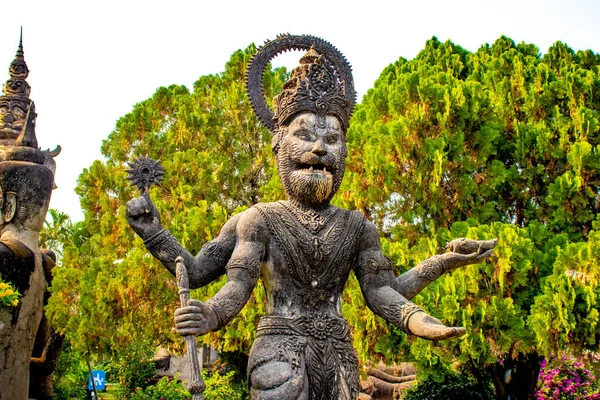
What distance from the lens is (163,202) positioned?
13.8 m

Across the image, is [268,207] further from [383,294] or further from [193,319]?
[193,319]

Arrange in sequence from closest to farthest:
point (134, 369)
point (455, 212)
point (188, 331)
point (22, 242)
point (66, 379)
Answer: point (188, 331)
point (22, 242)
point (455, 212)
point (66, 379)
point (134, 369)

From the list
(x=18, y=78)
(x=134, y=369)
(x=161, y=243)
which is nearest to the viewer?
(x=161, y=243)

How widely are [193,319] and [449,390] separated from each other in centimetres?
1057

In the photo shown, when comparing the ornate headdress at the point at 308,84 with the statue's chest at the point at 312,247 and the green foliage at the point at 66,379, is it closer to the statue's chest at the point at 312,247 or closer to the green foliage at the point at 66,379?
the statue's chest at the point at 312,247

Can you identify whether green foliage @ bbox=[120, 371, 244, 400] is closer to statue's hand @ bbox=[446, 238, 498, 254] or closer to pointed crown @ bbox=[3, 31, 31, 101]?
pointed crown @ bbox=[3, 31, 31, 101]

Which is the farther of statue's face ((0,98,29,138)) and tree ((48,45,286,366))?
tree ((48,45,286,366))

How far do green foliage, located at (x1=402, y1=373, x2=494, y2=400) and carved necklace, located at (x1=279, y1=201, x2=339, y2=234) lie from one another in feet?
30.1

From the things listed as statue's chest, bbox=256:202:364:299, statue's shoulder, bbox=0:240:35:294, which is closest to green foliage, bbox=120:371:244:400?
statue's shoulder, bbox=0:240:35:294

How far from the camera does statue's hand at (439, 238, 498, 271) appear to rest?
468 centimetres

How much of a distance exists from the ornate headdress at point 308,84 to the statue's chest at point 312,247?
78 cm

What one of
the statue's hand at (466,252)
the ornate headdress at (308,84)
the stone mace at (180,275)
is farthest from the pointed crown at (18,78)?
the statue's hand at (466,252)

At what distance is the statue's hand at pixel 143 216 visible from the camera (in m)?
4.37

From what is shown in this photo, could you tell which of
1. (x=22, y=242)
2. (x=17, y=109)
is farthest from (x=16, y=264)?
(x=17, y=109)
